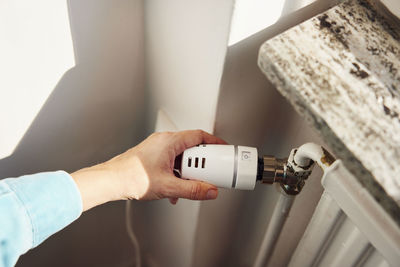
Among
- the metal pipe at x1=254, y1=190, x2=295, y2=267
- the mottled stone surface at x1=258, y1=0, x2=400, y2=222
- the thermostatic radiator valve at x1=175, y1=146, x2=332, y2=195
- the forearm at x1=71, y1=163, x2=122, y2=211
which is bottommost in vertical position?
the metal pipe at x1=254, y1=190, x2=295, y2=267

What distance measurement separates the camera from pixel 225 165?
0.42 metres

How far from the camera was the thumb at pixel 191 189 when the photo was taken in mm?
443

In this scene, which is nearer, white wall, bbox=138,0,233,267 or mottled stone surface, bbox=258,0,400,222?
mottled stone surface, bbox=258,0,400,222

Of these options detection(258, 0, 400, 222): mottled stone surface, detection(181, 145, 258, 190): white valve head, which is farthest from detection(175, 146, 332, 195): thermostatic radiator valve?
detection(258, 0, 400, 222): mottled stone surface

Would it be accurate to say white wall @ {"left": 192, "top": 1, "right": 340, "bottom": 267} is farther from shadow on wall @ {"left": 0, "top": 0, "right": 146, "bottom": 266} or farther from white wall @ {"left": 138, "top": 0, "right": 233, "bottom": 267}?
shadow on wall @ {"left": 0, "top": 0, "right": 146, "bottom": 266}

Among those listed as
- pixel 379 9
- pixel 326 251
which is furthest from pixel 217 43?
pixel 326 251

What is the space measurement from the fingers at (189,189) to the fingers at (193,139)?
42mm

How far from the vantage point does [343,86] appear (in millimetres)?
292

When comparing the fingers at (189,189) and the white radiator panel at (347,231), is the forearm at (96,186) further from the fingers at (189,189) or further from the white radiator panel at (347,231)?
the white radiator panel at (347,231)

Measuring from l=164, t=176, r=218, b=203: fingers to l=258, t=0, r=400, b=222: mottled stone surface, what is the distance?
0.18 metres

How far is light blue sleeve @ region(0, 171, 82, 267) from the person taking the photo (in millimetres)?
401

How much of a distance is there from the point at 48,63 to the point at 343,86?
1.13 feet

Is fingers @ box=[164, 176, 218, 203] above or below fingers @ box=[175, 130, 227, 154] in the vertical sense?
below

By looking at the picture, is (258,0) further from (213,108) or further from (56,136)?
(56,136)
